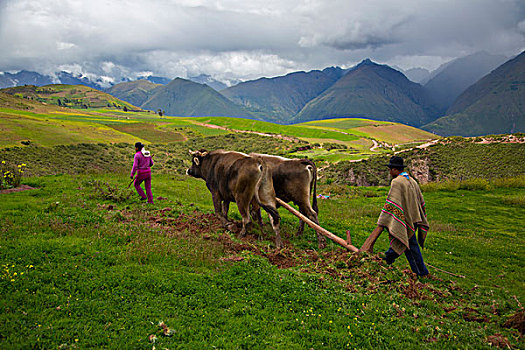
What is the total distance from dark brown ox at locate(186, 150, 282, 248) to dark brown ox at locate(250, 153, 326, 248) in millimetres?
522

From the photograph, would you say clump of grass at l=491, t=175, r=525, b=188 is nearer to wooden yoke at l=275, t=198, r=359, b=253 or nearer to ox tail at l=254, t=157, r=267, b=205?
wooden yoke at l=275, t=198, r=359, b=253

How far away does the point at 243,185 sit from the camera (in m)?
9.55

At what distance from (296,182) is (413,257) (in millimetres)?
4486

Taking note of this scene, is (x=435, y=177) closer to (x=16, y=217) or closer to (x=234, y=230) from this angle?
(x=234, y=230)

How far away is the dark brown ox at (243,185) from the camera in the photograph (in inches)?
374

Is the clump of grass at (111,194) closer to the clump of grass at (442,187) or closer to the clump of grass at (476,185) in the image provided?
the clump of grass at (442,187)

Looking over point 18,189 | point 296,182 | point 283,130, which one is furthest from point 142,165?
point 283,130

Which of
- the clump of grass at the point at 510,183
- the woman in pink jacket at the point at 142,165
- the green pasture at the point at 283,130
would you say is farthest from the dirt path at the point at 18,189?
the green pasture at the point at 283,130

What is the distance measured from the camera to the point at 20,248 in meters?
6.69

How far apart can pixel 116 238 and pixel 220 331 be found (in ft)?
16.7

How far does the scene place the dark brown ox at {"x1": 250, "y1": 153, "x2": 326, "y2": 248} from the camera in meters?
10.2

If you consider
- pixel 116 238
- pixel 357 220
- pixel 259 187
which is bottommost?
pixel 357 220

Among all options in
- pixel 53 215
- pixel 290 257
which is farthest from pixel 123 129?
pixel 290 257

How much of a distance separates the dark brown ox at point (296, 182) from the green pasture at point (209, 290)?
1.31 m
